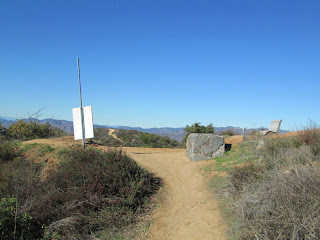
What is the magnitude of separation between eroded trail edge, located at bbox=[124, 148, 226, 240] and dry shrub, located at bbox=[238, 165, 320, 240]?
33.4 inches

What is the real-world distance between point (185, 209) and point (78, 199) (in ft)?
8.28

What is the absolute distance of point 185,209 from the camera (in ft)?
19.5

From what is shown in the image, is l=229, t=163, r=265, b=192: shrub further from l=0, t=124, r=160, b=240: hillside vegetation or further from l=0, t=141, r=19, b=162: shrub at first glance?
l=0, t=141, r=19, b=162: shrub

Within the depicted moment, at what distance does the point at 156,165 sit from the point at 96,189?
355 centimetres

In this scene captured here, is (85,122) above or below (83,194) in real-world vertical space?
above

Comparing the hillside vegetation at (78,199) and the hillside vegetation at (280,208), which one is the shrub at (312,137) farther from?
the hillside vegetation at (78,199)

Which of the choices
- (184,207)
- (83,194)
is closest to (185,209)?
(184,207)

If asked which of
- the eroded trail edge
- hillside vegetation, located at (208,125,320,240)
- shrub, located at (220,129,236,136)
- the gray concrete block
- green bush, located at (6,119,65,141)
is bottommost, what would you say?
the eroded trail edge

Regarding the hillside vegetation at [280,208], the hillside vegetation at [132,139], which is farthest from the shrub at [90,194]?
the hillside vegetation at [132,139]

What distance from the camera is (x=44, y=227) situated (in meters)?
4.70

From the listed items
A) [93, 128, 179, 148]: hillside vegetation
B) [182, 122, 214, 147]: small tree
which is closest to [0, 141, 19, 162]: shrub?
[182, 122, 214, 147]: small tree

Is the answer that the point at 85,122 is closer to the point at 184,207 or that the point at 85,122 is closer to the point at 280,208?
the point at 184,207

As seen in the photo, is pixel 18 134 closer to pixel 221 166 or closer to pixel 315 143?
pixel 221 166

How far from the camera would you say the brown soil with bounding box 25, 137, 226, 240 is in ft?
16.1
